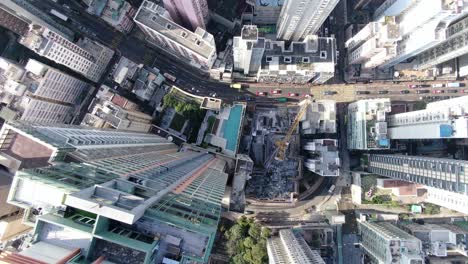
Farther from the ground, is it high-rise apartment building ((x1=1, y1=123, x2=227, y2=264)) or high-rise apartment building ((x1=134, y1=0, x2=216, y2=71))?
high-rise apartment building ((x1=134, y1=0, x2=216, y2=71))

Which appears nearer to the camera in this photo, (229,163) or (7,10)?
(7,10)

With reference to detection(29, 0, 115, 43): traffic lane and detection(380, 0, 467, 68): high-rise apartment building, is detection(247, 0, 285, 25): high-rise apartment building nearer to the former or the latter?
detection(380, 0, 467, 68): high-rise apartment building

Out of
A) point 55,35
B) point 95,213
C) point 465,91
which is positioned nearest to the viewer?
point 95,213

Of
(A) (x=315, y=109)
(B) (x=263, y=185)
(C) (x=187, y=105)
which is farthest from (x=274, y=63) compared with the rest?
(B) (x=263, y=185)

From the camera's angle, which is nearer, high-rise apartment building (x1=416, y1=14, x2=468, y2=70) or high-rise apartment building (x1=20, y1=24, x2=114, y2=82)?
high-rise apartment building (x1=416, y1=14, x2=468, y2=70)

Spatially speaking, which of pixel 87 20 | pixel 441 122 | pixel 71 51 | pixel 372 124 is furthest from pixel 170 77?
pixel 441 122

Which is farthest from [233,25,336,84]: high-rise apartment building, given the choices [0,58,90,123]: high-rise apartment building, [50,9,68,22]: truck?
[50,9,68,22]: truck

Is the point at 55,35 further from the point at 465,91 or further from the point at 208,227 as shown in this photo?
the point at 465,91
